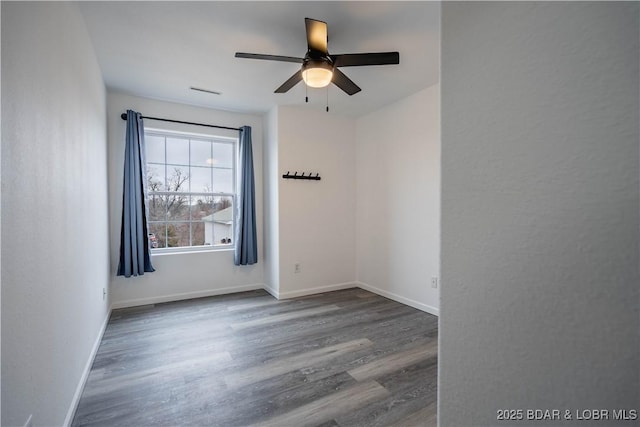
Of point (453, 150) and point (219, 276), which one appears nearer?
point (453, 150)

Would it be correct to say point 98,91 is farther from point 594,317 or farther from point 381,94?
point 594,317

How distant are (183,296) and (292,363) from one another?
224 cm

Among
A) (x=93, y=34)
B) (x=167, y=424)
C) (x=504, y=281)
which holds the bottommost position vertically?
(x=167, y=424)

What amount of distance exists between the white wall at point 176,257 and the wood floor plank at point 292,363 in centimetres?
209

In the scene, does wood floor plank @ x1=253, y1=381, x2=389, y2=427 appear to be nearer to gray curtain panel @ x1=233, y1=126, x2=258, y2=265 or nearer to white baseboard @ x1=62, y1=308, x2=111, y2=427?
white baseboard @ x1=62, y1=308, x2=111, y2=427

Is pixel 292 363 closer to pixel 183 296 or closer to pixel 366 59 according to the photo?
pixel 183 296

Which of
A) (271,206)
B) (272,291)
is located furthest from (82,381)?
(271,206)

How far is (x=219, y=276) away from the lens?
4090 millimetres

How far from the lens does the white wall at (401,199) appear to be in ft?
11.0

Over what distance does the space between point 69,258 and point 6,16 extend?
1251 millimetres

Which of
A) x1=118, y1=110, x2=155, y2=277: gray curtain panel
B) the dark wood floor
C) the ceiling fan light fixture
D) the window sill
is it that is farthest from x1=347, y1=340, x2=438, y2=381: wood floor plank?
x1=118, y1=110, x2=155, y2=277: gray curtain panel

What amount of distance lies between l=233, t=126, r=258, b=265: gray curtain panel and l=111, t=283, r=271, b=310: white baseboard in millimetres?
412

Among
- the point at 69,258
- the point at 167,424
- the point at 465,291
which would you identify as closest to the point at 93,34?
the point at 69,258

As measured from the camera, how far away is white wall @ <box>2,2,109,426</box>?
3.43ft
